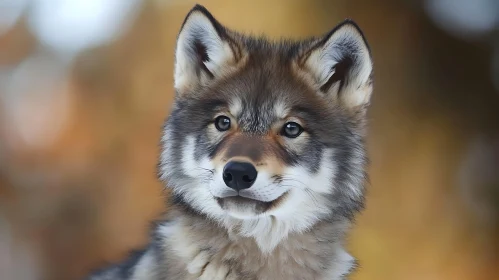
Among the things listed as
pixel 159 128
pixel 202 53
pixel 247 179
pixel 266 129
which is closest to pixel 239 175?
pixel 247 179

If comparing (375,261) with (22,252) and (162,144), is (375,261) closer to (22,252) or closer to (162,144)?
(162,144)

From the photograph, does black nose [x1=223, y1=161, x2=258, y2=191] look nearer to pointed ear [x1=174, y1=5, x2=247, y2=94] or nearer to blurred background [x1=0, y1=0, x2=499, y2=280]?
pointed ear [x1=174, y1=5, x2=247, y2=94]

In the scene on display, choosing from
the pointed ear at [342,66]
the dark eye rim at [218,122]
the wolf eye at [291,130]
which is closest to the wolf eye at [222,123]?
the dark eye rim at [218,122]

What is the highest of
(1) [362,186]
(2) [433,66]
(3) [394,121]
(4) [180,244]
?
(2) [433,66]

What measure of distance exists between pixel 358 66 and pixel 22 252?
201 centimetres

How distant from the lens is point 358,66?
1.15 metres

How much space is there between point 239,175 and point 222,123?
163mm

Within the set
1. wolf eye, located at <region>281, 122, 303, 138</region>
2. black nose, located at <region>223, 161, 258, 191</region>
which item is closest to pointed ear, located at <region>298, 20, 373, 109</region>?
wolf eye, located at <region>281, 122, 303, 138</region>

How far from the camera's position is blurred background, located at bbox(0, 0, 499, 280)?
7.16ft

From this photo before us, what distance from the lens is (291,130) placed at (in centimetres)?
106

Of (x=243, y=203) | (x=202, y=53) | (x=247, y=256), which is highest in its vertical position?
(x=202, y=53)

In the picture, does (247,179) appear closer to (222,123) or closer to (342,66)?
(222,123)

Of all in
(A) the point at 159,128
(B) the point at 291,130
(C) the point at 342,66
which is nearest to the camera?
(B) the point at 291,130

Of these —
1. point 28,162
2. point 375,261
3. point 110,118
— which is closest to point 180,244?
point 375,261
